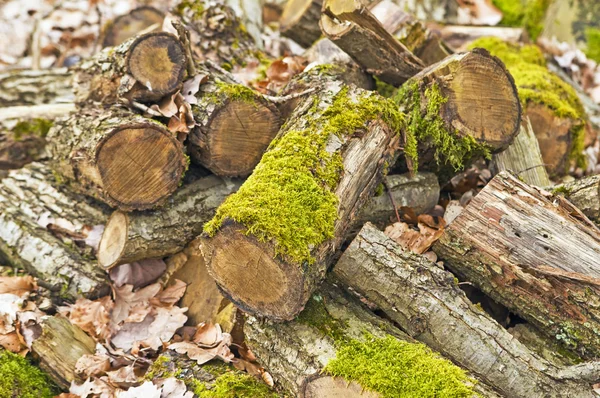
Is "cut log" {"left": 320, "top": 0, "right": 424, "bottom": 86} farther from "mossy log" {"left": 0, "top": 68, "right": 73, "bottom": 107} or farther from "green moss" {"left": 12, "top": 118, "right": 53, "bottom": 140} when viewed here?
"mossy log" {"left": 0, "top": 68, "right": 73, "bottom": 107}

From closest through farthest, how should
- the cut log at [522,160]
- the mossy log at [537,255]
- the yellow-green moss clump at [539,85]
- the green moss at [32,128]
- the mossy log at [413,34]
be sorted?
the mossy log at [537,255]
the cut log at [522,160]
the yellow-green moss clump at [539,85]
the mossy log at [413,34]
the green moss at [32,128]

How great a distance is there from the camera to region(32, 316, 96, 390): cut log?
3.29 metres

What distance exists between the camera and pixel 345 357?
2.53 meters

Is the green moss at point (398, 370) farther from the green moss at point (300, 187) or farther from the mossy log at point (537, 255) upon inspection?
the mossy log at point (537, 255)

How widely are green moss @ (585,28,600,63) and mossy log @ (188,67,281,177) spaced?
5.08 m

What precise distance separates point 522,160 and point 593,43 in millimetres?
3871

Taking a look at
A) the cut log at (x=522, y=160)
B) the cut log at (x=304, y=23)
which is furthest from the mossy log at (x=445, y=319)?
the cut log at (x=304, y=23)

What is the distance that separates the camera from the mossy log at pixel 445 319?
8.66ft

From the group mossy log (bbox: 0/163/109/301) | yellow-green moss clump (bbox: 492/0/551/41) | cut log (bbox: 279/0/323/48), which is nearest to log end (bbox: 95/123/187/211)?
mossy log (bbox: 0/163/109/301)

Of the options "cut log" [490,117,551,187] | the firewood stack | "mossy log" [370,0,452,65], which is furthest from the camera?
"mossy log" [370,0,452,65]

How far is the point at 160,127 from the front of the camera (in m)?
3.21

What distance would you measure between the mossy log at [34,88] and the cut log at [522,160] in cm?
401

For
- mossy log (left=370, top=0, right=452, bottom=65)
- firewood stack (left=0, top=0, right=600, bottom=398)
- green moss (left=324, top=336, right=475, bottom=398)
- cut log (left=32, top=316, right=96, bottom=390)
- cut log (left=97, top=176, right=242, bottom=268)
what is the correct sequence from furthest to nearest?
mossy log (left=370, top=0, right=452, bottom=65), cut log (left=97, top=176, right=242, bottom=268), cut log (left=32, top=316, right=96, bottom=390), firewood stack (left=0, top=0, right=600, bottom=398), green moss (left=324, top=336, right=475, bottom=398)

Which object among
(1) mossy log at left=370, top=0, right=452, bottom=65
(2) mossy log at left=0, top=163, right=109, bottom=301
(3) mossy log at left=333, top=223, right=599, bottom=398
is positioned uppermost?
(1) mossy log at left=370, top=0, right=452, bottom=65
